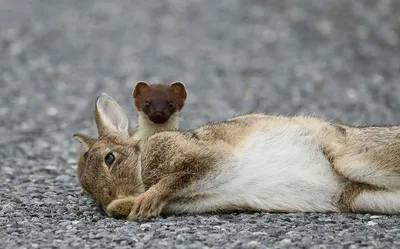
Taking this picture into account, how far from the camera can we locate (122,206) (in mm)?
7680

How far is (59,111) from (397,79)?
6.65 m

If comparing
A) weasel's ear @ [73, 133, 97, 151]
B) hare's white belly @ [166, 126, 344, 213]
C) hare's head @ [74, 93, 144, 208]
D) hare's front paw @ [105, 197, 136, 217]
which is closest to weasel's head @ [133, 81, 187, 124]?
weasel's ear @ [73, 133, 97, 151]

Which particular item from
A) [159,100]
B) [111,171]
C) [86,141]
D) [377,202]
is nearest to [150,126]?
[159,100]

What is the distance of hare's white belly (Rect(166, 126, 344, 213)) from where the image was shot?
25.7ft

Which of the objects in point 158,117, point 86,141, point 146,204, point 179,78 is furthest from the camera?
point 179,78

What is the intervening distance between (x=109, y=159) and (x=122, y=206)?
471 millimetres

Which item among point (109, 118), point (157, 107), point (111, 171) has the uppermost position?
point (157, 107)

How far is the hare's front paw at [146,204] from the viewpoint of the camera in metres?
7.64

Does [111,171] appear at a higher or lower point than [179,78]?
lower

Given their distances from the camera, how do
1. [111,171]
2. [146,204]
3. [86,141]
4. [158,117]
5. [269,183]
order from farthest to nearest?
[158,117] < [86,141] < [269,183] < [111,171] < [146,204]

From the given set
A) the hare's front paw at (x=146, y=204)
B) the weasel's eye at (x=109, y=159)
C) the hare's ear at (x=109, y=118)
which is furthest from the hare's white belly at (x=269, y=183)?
the hare's ear at (x=109, y=118)

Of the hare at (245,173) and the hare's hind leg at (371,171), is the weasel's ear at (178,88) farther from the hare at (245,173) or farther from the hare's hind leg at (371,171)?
the hare's hind leg at (371,171)

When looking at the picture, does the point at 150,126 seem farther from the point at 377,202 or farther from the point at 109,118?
the point at 377,202

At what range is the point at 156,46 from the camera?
766 inches
